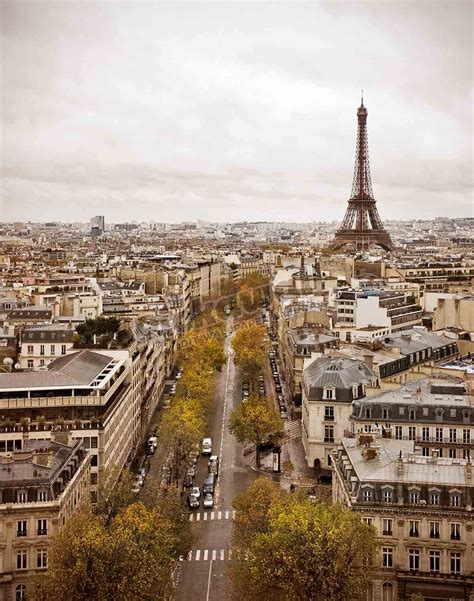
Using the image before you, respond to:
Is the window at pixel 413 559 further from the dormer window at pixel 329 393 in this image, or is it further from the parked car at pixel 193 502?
the dormer window at pixel 329 393

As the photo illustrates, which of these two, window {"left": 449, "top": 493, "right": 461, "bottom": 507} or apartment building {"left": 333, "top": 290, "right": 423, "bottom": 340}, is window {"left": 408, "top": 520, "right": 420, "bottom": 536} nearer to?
window {"left": 449, "top": 493, "right": 461, "bottom": 507}

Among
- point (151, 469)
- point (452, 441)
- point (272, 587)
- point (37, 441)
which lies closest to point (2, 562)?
point (37, 441)

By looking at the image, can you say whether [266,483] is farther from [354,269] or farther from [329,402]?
[354,269]

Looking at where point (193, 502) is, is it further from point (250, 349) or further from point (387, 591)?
point (250, 349)

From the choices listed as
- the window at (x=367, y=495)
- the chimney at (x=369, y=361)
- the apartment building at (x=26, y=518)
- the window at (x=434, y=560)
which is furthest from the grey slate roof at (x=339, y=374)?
the apartment building at (x=26, y=518)

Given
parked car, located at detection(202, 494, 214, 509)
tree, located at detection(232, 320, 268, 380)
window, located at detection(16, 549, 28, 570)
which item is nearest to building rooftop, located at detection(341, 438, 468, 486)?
parked car, located at detection(202, 494, 214, 509)
